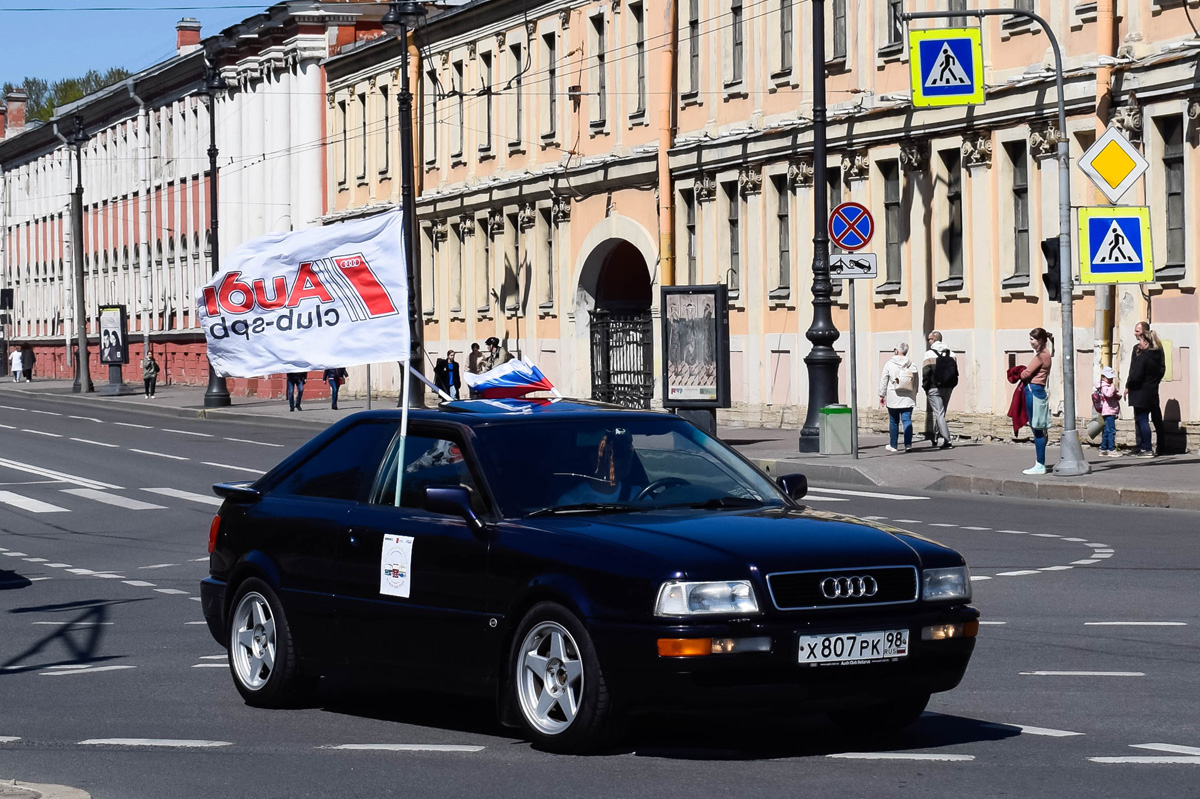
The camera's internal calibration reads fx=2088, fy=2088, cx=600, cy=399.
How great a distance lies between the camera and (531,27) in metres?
51.1

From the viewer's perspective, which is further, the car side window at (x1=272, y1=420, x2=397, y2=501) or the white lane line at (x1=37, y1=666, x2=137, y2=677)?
the white lane line at (x1=37, y1=666, x2=137, y2=677)

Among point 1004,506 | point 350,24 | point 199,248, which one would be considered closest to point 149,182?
point 199,248

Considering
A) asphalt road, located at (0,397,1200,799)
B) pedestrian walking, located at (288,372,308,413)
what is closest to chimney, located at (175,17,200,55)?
pedestrian walking, located at (288,372,308,413)

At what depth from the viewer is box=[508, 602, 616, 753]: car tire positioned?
25.4ft

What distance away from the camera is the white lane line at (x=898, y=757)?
7.81 metres

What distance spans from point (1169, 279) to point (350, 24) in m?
40.7

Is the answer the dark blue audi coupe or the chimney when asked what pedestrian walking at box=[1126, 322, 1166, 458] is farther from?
the chimney

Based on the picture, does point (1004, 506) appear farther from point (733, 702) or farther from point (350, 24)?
point (350, 24)

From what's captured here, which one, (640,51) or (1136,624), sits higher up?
(640,51)

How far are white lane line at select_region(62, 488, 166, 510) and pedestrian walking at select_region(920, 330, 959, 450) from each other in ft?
39.4

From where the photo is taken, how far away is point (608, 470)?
8.78 metres

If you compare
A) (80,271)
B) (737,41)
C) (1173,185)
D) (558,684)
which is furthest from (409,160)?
(558,684)

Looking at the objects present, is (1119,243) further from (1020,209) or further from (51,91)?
(51,91)

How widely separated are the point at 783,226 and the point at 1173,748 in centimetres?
3254
